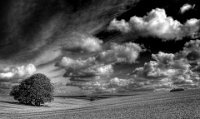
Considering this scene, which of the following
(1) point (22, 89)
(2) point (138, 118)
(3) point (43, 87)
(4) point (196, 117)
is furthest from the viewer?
(1) point (22, 89)

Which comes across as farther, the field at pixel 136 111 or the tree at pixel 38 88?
the tree at pixel 38 88

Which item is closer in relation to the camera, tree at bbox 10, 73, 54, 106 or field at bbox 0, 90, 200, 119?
field at bbox 0, 90, 200, 119

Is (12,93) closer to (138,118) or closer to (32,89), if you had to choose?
(32,89)

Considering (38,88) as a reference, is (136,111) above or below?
below

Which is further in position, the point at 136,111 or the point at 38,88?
the point at 38,88

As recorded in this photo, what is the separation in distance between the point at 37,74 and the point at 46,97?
1056 cm

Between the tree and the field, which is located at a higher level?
the tree

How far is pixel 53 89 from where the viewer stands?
10044 cm

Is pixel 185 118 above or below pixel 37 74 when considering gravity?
below

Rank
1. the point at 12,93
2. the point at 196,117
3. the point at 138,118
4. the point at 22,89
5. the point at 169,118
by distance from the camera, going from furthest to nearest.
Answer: the point at 12,93 → the point at 22,89 → the point at 138,118 → the point at 169,118 → the point at 196,117

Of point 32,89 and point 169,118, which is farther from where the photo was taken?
point 32,89

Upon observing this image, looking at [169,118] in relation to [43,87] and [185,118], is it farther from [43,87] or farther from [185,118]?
[43,87]

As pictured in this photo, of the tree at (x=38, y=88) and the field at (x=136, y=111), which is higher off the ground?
the tree at (x=38, y=88)

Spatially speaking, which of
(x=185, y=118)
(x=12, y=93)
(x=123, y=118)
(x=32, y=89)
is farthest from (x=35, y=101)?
(x=185, y=118)
